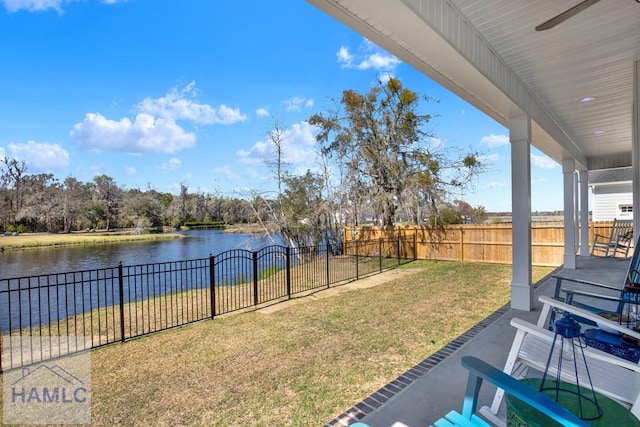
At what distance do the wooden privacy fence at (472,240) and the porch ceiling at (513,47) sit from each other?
5.07 metres

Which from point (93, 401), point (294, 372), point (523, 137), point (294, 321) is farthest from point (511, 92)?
point (93, 401)

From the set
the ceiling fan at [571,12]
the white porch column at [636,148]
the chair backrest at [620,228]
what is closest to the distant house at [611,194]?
the chair backrest at [620,228]

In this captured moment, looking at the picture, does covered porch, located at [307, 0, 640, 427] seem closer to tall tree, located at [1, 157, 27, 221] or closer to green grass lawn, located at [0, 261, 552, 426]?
green grass lawn, located at [0, 261, 552, 426]

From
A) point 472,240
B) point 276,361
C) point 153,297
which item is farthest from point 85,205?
point 276,361

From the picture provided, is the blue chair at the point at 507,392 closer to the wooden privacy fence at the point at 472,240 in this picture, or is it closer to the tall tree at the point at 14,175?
the wooden privacy fence at the point at 472,240

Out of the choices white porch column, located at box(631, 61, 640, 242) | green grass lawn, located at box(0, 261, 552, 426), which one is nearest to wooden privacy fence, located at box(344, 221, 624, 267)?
green grass lawn, located at box(0, 261, 552, 426)

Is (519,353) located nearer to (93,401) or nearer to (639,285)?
(639,285)

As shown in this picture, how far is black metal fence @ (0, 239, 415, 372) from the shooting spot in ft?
13.1

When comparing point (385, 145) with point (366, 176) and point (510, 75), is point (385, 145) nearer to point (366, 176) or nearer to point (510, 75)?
point (366, 176)

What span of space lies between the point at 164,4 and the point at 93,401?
37.0ft

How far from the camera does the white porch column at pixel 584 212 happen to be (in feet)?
28.3

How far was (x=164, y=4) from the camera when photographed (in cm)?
1013

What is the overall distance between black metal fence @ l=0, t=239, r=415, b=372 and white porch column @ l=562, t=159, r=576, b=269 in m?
4.22

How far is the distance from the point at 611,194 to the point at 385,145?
8.73 m
